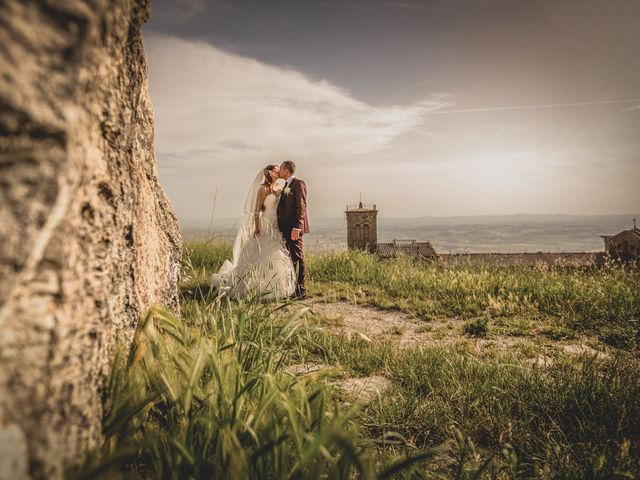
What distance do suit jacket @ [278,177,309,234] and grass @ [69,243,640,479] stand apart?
2620 mm

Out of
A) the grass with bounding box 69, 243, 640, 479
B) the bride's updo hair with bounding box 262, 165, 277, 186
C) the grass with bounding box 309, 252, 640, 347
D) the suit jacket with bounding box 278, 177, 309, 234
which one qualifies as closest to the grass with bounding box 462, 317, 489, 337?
the grass with bounding box 69, 243, 640, 479

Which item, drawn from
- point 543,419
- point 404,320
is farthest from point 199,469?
point 404,320

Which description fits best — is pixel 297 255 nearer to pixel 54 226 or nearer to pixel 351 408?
pixel 351 408

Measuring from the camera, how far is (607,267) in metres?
7.42

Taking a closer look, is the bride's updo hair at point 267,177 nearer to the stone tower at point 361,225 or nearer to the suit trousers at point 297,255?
the suit trousers at point 297,255

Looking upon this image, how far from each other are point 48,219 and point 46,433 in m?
0.56

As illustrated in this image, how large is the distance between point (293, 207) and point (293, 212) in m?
0.10

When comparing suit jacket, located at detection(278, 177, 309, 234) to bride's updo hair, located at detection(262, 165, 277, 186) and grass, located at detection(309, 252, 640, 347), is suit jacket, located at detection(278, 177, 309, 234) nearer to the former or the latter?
bride's updo hair, located at detection(262, 165, 277, 186)

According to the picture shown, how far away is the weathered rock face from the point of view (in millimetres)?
825

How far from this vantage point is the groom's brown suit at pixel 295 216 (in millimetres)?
7227

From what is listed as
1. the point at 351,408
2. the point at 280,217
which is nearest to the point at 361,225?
the point at 280,217

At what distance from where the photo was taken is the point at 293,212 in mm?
7316

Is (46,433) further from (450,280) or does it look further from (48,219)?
(450,280)

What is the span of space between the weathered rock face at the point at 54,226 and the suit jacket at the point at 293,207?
5.81 metres
